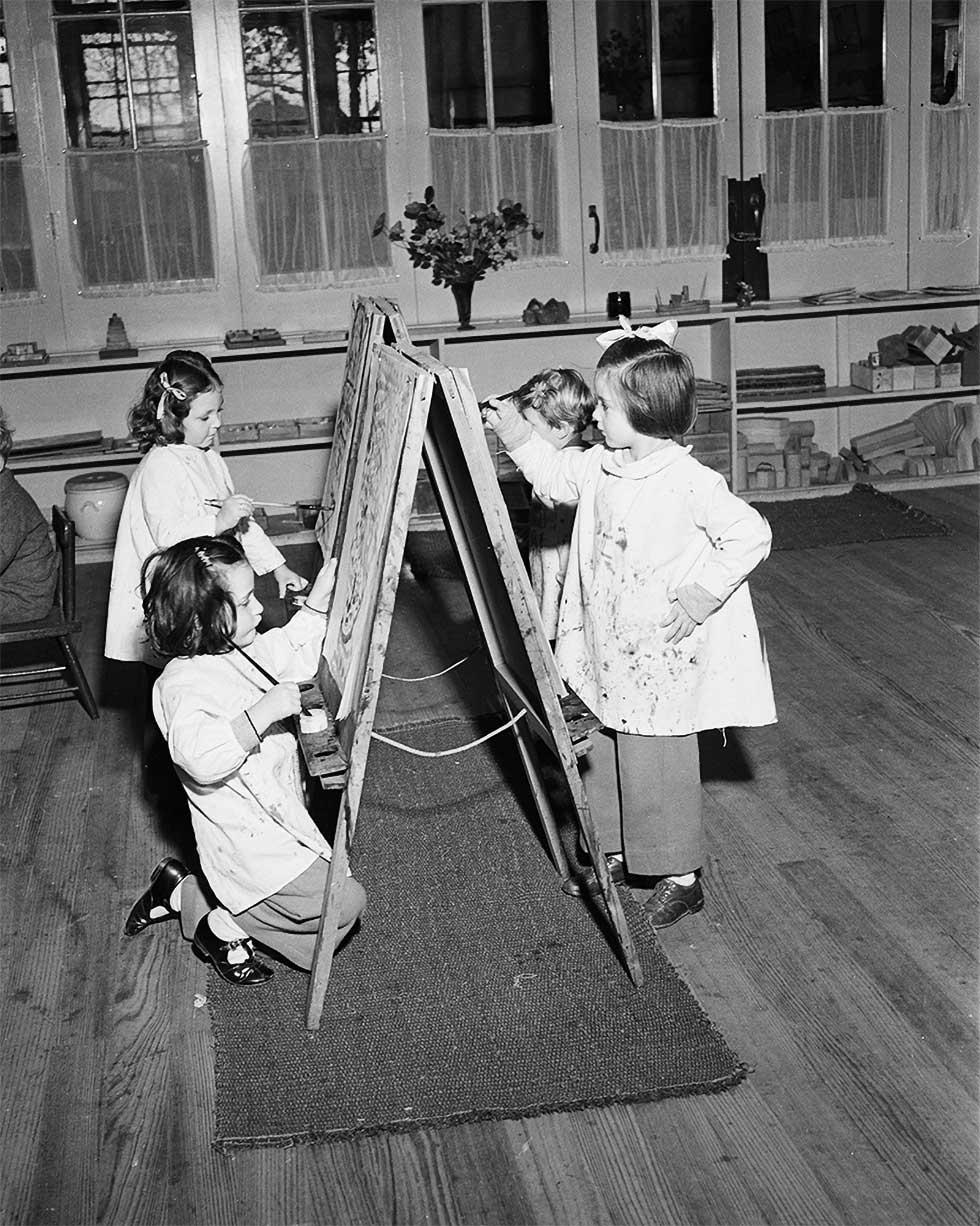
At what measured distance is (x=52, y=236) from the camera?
6902 mm

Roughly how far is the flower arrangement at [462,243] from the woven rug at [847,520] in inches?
72.5

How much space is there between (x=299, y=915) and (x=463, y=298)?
14.8 ft

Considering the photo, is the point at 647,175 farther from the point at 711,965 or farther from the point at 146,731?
the point at 711,965

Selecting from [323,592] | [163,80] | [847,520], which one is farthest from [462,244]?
[323,592]

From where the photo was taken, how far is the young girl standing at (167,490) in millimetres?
3750

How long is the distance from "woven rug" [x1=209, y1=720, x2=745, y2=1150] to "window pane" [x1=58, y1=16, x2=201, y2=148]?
449cm

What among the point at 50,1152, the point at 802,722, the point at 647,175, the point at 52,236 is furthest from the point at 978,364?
the point at 50,1152

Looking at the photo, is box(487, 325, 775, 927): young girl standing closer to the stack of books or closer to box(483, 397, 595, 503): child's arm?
box(483, 397, 595, 503): child's arm

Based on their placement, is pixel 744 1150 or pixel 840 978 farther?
pixel 840 978

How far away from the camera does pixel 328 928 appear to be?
9.18ft

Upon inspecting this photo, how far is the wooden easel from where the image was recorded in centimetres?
260

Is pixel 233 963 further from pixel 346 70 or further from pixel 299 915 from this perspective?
pixel 346 70

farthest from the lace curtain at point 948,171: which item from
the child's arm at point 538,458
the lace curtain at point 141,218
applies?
the child's arm at point 538,458

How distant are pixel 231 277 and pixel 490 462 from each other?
492 centimetres
